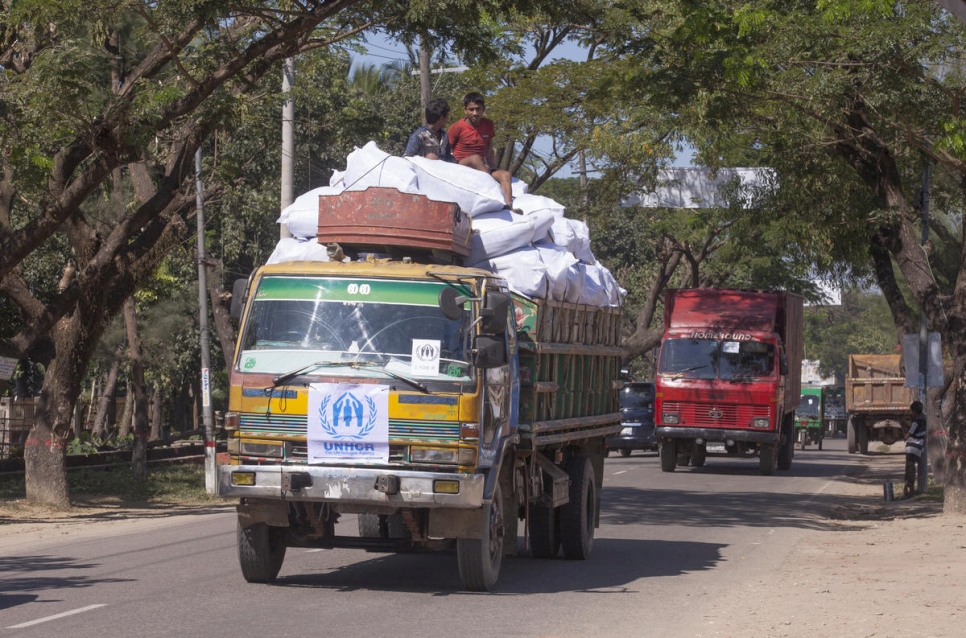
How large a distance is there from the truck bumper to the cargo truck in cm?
1632

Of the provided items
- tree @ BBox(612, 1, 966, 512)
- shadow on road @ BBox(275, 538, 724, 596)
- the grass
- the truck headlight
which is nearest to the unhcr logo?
the truck headlight

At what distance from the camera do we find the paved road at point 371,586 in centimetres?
880

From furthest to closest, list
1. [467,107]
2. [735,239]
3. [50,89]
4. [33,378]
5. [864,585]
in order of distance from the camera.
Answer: [33,378], [735,239], [50,89], [467,107], [864,585]

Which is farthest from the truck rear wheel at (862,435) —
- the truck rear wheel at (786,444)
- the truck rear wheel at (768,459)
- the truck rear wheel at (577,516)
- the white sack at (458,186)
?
the white sack at (458,186)

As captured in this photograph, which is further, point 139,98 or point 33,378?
point 33,378

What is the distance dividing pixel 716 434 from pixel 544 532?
1475 centimetres

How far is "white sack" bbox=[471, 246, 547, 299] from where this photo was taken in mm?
11125

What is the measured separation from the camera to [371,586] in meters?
10.8

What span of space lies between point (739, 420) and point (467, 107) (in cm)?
1503

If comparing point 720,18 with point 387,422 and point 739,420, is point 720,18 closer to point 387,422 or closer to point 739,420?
point 387,422

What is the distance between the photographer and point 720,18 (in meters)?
16.6

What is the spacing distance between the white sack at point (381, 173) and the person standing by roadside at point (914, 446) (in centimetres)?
1291

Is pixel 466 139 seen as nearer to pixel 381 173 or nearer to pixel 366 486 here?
pixel 381 173

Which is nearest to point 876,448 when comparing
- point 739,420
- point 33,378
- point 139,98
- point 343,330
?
point 739,420
